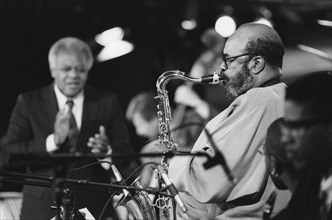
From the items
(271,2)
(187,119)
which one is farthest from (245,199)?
(271,2)

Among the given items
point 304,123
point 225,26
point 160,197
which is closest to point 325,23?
point 225,26

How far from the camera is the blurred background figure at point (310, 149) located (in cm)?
305

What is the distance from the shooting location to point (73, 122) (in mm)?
5016

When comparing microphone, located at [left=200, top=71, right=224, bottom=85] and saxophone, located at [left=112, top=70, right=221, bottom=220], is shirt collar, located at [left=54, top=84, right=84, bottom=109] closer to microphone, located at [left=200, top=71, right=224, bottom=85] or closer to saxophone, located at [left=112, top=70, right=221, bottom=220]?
saxophone, located at [left=112, top=70, right=221, bottom=220]

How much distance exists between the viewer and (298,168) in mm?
3121

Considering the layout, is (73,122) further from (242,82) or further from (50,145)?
(242,82)

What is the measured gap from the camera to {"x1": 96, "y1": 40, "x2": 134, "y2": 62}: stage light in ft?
28.9

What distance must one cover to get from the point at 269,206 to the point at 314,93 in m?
0.58

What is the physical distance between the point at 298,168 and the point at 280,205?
0.76 feet

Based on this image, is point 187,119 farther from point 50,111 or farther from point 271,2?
point 50,111

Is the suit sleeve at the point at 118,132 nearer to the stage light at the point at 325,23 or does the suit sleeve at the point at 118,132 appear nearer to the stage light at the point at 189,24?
the stage light at the point at 325,23

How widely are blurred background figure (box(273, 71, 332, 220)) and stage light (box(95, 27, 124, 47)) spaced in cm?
574

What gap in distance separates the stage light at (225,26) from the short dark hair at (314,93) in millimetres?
4989

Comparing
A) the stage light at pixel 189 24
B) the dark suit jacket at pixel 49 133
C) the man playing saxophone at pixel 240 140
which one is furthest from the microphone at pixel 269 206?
the stage light at pixel 189 24
